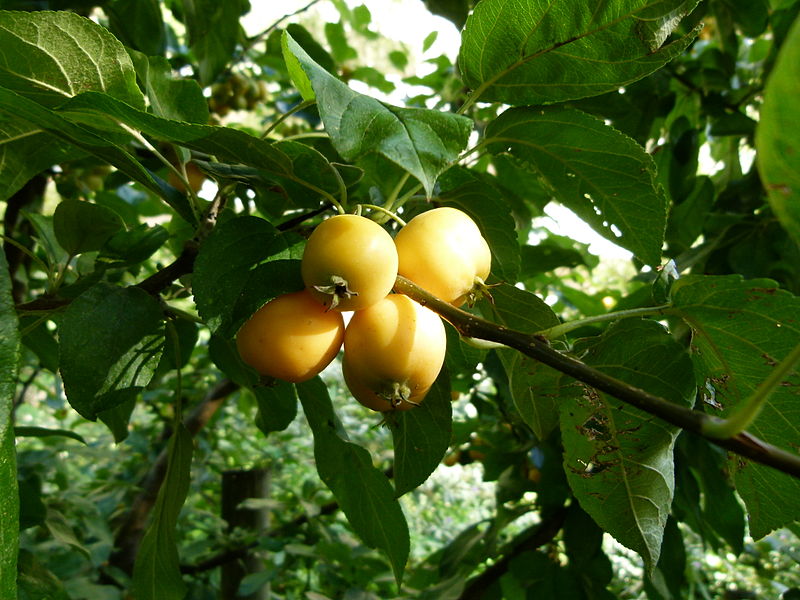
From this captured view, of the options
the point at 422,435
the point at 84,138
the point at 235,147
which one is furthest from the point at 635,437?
the point at 84,138

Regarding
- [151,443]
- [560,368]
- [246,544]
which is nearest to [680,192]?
[560,368]

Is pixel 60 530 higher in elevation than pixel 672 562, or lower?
higher

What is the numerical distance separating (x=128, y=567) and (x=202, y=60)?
1.31 metres

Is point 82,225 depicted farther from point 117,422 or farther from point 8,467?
point 8,467

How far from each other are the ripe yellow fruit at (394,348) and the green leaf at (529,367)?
13 centimetres

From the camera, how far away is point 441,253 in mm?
542

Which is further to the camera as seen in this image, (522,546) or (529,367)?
(522,546)

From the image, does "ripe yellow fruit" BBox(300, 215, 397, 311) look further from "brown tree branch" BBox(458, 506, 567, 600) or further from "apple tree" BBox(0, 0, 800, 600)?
"brown tree branch" BBox(458, 506, 567, 600)

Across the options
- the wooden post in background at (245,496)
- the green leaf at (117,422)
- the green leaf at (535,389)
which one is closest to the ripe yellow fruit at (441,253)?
the green leaf at (535,389)

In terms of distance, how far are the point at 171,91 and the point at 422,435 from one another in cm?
48

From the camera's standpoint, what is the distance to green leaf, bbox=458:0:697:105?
564 millimetres

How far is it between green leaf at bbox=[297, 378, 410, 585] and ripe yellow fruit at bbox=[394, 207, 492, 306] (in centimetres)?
29

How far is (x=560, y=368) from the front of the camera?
445mm

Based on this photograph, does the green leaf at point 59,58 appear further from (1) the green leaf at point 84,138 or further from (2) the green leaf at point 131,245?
(2) the green leaf at point 131,245
